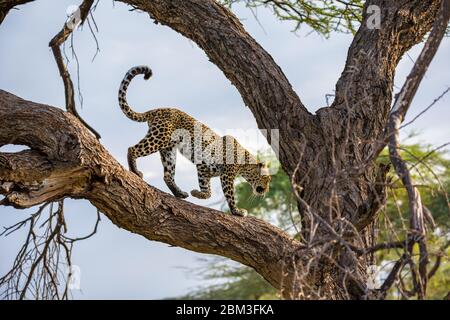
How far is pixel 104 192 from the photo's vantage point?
4.96 meters

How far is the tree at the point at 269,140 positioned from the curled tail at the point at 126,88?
1.39 feet

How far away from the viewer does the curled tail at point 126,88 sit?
20.7ft

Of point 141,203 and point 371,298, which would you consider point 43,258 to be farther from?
point 371,298

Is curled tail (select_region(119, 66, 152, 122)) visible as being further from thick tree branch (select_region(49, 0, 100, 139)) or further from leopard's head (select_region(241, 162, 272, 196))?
leopard's head (select_region(241, 162, 272, 196))

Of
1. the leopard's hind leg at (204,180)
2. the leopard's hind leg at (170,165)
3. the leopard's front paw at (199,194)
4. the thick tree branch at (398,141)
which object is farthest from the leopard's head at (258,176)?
the thick tree branch at (398,141)

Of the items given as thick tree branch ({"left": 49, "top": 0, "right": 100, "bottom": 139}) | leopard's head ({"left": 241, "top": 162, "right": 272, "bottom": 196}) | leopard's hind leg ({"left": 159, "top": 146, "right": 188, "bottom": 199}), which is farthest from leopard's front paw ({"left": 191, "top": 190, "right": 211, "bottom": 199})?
thick tree branch ({"left": 49, "top": 0, "right": 100, "bottom": 139})

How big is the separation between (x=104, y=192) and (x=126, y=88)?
1695mm

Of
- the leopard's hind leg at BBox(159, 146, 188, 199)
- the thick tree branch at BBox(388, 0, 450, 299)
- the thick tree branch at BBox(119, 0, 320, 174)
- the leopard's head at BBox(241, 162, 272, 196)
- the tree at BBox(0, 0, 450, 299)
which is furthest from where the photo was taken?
the leopard's head at BBox(241, 162, 272, 196)

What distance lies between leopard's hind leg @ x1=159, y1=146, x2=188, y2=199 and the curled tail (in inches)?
13.1

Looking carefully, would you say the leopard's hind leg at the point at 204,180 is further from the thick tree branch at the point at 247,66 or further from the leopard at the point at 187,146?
the thick tree branch at the point at 247,66

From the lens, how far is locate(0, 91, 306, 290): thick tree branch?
4.70 metres
